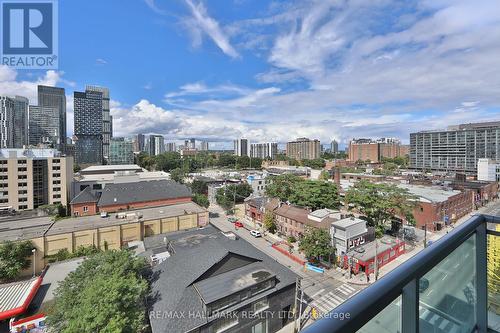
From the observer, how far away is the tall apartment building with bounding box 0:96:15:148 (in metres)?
49.8

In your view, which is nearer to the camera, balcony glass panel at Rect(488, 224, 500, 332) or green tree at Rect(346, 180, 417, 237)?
balcony glass panel at Rect(488, 224, 500, 332)

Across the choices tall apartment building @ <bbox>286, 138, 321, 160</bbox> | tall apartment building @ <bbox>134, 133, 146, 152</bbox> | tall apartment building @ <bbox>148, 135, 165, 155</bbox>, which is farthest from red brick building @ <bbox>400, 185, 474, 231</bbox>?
tall apartment building @ <bbox>134, 133, 146, 152</bbox>

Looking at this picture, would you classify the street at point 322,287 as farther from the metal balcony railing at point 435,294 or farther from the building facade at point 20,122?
the building facade at point 20,122

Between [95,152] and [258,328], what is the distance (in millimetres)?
87946

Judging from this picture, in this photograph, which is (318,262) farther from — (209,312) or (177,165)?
(177,165)

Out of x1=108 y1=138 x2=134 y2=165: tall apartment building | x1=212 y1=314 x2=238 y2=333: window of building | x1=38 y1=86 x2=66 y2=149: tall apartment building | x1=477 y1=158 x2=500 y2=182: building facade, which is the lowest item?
x1=212 y1=314 x2=238 y2=333: window of building

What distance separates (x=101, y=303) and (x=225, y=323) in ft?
14.6

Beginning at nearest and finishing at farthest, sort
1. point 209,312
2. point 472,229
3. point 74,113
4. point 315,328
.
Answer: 1. point 315,328
2. point 472,229
3. point 209,312
4. point 74,113

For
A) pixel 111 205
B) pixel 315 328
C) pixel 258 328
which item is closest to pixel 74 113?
pixel 111 205

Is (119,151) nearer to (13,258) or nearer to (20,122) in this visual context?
(20,122)

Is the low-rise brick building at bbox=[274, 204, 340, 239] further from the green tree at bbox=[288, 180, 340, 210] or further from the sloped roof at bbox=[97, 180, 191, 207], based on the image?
the sloped roof at bbox=[97, 180, 191, 207]

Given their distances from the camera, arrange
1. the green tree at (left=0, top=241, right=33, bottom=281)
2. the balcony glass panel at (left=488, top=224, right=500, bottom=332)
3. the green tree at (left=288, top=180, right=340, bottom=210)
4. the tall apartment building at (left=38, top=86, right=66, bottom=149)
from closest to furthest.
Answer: the balcony glass panel at (left=488, top=224, right=500, bottom=332) → the green tree at (left=0, top=241, right=33, bottom=281) → the green tree at (left=288, top=180, right=340, bottom=210) → the tall apartment building at (left=38, top=86, right=66, bottom=149)

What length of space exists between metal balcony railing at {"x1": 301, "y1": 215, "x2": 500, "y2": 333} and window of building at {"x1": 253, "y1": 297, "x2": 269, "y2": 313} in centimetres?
894

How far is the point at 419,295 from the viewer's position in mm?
1285
